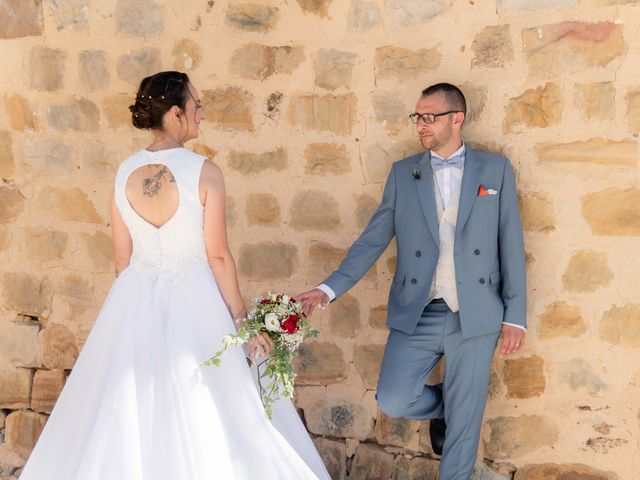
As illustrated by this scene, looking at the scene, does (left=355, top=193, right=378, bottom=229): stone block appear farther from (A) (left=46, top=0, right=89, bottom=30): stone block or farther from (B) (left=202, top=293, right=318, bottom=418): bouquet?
(A) (left=46, top=0, right=89, bottom=30): stone block

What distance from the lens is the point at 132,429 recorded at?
3547 millimetres

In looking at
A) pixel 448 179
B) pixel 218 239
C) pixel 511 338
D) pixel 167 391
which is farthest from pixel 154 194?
pixel 511 338

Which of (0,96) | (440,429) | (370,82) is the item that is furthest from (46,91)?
(440,429)

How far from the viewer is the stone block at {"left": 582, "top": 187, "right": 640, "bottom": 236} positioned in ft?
14.1

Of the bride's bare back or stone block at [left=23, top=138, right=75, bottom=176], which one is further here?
stone block at [left=23, top=138, right=75, bottom=176]

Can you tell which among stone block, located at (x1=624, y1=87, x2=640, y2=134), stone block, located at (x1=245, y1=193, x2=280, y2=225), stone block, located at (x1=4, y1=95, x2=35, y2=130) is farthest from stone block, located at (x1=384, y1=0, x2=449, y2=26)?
stone block, located at (x1=4, y1=95, x2=35, y2=130)

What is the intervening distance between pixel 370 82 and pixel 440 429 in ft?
5.58

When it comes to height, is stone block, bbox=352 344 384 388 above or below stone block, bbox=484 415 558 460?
above

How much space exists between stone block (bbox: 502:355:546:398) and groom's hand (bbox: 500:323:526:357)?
0.24 meters

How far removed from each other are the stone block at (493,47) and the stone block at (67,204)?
2.22 m

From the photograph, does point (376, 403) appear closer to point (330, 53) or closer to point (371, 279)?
point (371, 279)

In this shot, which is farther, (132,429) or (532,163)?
(532,163)

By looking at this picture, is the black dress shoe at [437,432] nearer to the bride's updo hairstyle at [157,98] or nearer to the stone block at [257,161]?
the stone block at [257,161]

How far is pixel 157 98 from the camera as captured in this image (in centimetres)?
391
